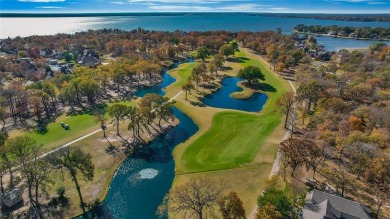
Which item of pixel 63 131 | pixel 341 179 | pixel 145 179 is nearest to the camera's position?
pixel 341 179

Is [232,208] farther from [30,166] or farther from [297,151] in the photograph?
[30,166]

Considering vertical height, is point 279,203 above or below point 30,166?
below

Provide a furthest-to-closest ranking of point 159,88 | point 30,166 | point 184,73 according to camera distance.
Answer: point 184,73 → point 159,88 → point 30,166

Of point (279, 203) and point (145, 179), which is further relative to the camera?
point (145, 179)

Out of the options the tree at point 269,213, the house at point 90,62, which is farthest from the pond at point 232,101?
the house at point 90,62

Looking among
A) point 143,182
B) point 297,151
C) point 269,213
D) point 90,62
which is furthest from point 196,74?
point 269,213

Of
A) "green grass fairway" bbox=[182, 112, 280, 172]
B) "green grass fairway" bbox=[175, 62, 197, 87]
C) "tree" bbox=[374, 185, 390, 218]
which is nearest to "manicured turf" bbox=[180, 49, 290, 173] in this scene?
"green grass fairway" bbox=[182, 112, 280, 172]

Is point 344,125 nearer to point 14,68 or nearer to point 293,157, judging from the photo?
point 293,157

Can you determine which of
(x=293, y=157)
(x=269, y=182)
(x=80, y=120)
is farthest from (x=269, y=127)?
(x=80, y=120)

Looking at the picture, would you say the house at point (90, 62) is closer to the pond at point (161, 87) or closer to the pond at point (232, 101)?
the pond at point (161, 87)
